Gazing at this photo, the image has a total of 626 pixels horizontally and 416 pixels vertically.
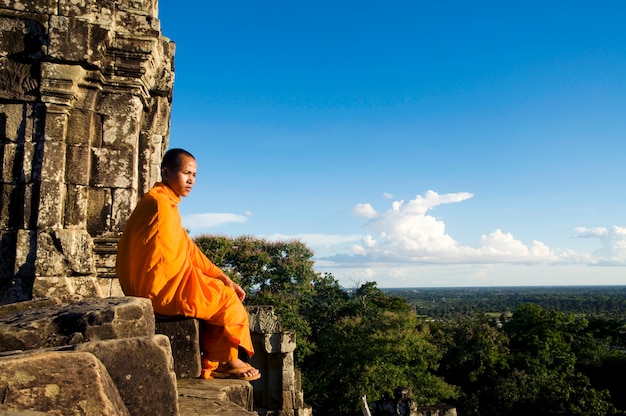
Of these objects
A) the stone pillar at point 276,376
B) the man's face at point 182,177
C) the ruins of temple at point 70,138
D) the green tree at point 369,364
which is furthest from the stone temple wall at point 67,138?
the green tree at point 369,364

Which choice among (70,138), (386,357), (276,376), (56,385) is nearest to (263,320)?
(276,376)

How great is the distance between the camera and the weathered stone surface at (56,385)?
1.49m

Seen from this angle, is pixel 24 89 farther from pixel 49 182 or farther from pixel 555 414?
pixel 555 414

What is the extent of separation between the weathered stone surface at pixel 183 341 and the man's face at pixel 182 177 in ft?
2.81


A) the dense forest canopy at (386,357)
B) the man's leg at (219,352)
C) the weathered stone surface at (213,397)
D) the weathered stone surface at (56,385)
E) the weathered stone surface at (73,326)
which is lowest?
the dense forest canopy at (386,357)

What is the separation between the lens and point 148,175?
4.80m

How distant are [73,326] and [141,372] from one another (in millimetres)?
438

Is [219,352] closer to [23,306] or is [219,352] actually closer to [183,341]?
[183,341]

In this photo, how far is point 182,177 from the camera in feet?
11.1

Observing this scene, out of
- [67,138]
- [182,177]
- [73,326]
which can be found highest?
[67,138]

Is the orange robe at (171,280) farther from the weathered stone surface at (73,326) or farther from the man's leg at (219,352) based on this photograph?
the weathered stone surface at (73,326)

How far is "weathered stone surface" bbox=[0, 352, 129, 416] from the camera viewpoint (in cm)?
149

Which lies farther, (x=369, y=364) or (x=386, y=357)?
(x=386, y=357)

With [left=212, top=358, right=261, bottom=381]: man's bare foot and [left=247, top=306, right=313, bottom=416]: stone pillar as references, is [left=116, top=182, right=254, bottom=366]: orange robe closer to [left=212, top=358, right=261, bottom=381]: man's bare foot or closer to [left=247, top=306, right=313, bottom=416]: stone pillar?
[left=212, top=358, right=261, bottom=381]: man's bare foot
